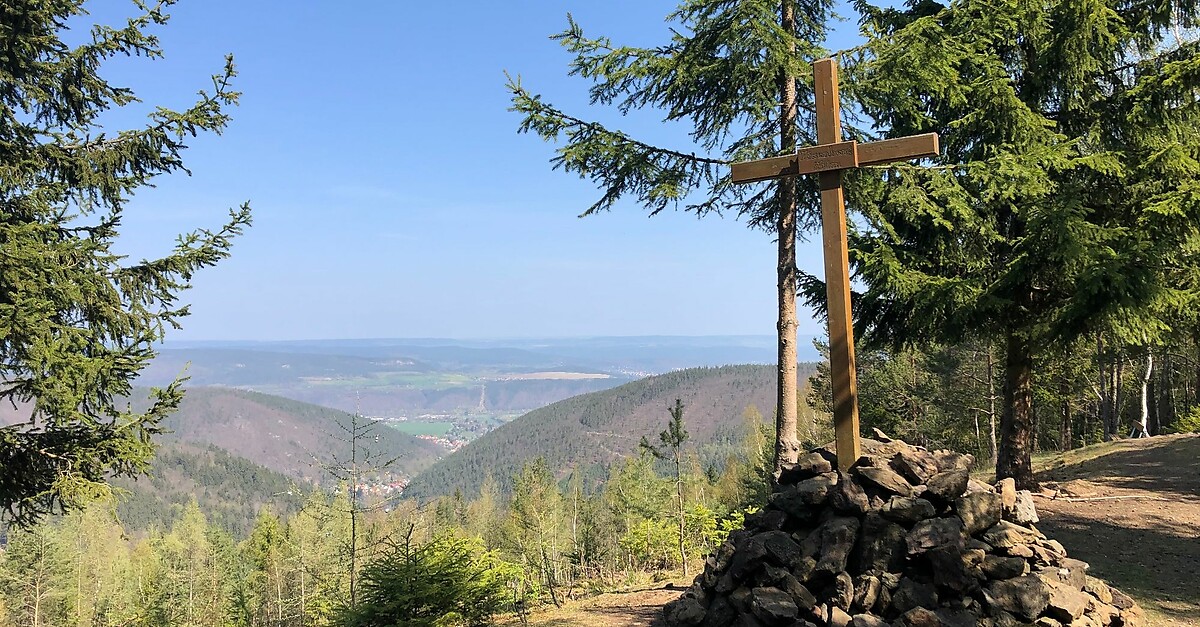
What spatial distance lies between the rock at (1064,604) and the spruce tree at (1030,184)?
10.6 ft

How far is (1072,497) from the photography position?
29.4 ft

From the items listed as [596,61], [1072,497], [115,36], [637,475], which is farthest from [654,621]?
[637,475]

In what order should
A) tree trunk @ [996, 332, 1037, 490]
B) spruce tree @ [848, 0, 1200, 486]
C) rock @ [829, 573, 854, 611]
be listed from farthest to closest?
tree trunk @ [996, 332, 1037, 490]
spruce tree @ [848, 0, 1200, 486]
rock @ [829, 573, 854, 611]

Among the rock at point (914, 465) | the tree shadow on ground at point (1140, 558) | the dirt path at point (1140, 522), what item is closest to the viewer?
the rock at point (914, 465)

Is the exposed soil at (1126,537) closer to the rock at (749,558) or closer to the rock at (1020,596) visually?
the rock at (1020,596)

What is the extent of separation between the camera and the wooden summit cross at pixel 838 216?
498 cm

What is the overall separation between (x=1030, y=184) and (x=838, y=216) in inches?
119

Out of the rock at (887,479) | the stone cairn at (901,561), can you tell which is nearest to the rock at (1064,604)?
the stone cairn at (901,561)

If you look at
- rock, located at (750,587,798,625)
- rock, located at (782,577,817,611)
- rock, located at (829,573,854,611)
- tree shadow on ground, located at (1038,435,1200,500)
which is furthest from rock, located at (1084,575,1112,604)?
tree shadow on ground, located at (1038,435,1200,500)

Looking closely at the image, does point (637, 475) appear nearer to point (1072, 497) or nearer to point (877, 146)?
point (1072, 497)

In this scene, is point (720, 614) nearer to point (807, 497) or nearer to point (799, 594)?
point (799, 594)

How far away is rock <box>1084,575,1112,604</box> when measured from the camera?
4434 millimetres

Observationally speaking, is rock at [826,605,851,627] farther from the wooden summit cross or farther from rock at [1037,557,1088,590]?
rock at [1037,557,1088,590]

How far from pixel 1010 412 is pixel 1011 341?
1.04 metres
